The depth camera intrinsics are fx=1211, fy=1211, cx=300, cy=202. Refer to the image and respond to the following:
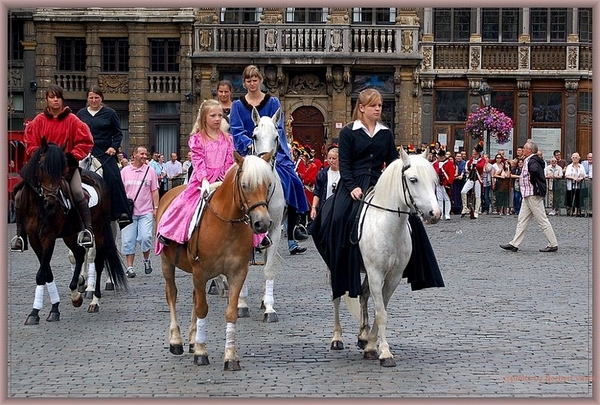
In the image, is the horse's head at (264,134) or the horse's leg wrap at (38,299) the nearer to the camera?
the horse's leg wrap at (38,299)

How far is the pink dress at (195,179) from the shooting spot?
10.7 m

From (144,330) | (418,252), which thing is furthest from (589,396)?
(144,330)

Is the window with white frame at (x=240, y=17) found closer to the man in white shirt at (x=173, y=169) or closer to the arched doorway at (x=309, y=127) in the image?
the arched doorway at (x=309, y=127)

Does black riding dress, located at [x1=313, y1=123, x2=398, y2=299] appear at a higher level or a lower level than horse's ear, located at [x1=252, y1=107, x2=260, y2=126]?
lower

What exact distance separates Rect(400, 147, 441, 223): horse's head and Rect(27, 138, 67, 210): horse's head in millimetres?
4429

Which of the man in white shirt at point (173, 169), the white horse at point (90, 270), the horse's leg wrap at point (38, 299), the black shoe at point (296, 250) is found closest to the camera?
the horse's leg wrap at point (38, 299)

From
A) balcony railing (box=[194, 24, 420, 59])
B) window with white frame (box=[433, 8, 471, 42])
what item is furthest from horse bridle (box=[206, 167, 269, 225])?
window with white frame (box=[433, 8, 471, 42])

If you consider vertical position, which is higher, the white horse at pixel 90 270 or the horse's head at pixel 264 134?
the horse's head at pixel 264 134

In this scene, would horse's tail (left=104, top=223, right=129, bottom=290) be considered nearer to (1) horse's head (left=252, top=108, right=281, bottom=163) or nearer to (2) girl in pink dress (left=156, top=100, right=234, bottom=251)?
(1) horse's head (left=252, top=108, right=281, bottom=163)

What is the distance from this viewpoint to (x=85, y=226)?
1364cm

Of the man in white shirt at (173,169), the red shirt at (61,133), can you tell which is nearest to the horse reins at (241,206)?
the red shirt at (61,133)

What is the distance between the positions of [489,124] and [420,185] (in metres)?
32.0

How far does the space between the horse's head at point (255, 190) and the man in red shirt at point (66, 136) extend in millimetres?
4161

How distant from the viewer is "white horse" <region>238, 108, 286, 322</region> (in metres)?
13.0
